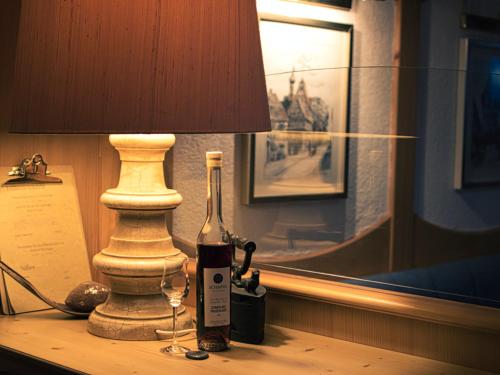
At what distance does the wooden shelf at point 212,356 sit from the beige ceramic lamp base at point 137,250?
0.04 m

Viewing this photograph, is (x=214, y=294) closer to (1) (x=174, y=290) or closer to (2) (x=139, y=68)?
(1) (x=174, y=290)

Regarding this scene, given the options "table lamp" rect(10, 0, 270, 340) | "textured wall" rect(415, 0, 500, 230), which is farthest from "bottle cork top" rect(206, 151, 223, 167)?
"textured wall" rect(415, 0, 500, 230)

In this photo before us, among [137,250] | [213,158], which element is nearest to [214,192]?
[213,158]

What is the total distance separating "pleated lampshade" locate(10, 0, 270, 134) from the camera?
4.10ft

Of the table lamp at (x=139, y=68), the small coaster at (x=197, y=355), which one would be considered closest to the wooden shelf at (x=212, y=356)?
the small coaster at (x=197, y=355)

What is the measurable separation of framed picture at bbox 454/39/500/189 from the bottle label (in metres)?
0.59

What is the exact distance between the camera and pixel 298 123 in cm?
191

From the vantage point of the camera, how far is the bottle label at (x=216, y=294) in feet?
4.54

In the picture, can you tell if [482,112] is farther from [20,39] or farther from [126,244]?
[20,39]

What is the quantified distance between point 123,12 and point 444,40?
108 centimetres

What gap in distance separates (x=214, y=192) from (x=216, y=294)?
19 cm

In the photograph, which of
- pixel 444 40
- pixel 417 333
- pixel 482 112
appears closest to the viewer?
pixel 417 333

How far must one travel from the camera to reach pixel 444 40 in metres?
2.07

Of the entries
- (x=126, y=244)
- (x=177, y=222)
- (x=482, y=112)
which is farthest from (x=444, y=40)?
(x=126, y=244)
